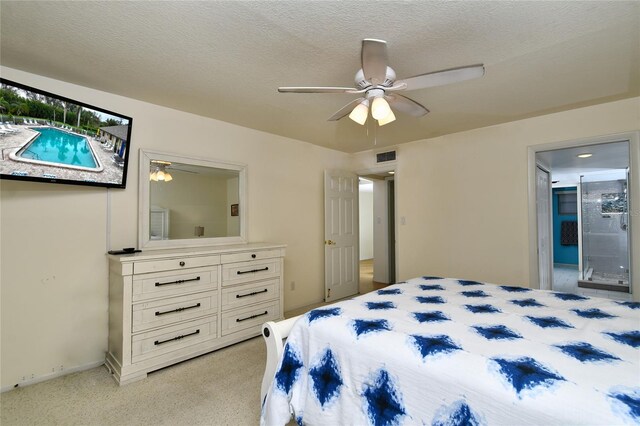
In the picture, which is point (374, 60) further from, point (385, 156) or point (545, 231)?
point (545, 231)

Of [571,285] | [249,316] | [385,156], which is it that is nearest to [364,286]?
[385,156]

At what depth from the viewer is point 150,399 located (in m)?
2.05

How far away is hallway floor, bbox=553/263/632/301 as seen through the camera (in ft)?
15.2

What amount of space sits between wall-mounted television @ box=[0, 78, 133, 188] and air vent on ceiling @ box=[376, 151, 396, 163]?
3296 mm

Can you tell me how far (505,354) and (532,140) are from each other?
2.94m

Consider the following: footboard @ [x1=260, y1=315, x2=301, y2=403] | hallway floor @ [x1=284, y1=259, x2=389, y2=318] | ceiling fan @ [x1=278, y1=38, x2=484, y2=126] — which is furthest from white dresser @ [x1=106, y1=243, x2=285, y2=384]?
ceiling fan @ [x1=278, y1=38, x2=484, y2=126]

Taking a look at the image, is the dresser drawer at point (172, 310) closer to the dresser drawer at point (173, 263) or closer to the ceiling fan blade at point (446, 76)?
the dresser drawer at point (173, 263)

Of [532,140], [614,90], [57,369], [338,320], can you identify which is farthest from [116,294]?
[614,90]

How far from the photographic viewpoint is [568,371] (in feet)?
3.42

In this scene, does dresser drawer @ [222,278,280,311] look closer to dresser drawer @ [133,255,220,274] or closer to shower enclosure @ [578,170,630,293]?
dresser drawer @ [133,255,220,274]

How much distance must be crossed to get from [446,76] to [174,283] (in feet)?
→ 8.40

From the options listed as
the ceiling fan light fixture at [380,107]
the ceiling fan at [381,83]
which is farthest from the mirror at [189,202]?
the ceiling fan light fixture at [380,107]

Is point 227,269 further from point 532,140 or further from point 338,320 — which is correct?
point 532,140

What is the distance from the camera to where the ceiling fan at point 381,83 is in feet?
4.88
